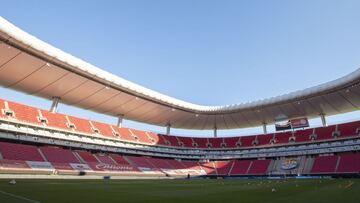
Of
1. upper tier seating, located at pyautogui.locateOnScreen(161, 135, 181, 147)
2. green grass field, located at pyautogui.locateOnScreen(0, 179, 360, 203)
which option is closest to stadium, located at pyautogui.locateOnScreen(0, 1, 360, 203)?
upper tier seating, located at pyautogui.locateOnScreen(161, 135, 181, 147)

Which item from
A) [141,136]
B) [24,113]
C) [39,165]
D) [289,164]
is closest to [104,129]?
[141,136]

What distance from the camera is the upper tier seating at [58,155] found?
37.6 meters

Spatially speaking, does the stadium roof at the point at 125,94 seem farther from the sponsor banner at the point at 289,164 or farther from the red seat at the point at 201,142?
the sponsor banner at the point at 289,164

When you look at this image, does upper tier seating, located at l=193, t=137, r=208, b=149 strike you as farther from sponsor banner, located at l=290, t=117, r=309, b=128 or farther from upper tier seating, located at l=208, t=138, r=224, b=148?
sponsor banner, located at l=290, t=117, r=309, b=128

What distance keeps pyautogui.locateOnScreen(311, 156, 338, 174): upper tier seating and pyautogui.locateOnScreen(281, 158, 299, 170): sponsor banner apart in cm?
376

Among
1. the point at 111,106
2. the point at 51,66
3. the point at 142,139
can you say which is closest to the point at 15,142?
the point at 51,66

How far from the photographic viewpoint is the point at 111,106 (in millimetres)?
52344

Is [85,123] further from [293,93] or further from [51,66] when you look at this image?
[293,93]

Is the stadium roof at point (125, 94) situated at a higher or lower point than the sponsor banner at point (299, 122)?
higher

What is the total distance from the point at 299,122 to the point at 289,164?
9.91m

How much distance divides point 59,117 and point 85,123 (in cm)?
518

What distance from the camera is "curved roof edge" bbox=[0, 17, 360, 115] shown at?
30.3 m

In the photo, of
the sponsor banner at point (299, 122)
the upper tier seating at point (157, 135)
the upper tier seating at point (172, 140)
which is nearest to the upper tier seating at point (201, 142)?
the upper tier seating at point (157, 135)

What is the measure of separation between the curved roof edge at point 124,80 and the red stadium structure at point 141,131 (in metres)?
0.13
